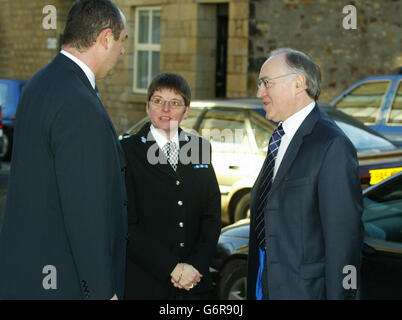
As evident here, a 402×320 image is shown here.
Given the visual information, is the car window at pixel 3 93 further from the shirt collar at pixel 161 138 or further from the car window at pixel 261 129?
the shirt collar at pixel 161 138

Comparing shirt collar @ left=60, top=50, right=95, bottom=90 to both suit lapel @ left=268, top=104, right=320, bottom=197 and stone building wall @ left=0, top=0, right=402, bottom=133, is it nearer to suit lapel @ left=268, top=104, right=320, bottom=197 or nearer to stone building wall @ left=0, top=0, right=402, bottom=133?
suit lapel @ left=268, top=104, right=320, bottom=197

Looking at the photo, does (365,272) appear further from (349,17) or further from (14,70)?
(14,70)

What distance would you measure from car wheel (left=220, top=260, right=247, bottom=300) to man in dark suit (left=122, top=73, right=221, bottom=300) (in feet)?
5.46

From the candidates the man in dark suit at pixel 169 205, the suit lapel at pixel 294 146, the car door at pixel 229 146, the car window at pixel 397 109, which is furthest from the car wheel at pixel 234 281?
the car window at pixel 397 109

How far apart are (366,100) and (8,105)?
8.59 m

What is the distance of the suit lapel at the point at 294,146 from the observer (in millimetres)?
3273

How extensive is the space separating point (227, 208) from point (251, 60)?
26.8 ft

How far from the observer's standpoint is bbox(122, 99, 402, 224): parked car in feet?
27.0

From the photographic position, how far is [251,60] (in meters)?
16.2

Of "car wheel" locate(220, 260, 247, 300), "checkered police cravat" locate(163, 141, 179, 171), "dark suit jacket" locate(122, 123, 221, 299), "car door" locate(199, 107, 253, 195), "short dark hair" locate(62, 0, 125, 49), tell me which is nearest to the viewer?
"short dark hair" locate(62, 0, 125, 49)

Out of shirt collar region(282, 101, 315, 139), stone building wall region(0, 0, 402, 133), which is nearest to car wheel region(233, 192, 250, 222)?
shirt collar region(282, 101, 315, 139)

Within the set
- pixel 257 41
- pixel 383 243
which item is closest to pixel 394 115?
pixel 383 243

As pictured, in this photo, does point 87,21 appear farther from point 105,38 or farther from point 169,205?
point 169,205

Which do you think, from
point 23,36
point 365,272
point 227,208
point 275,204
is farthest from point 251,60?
point 275,204
